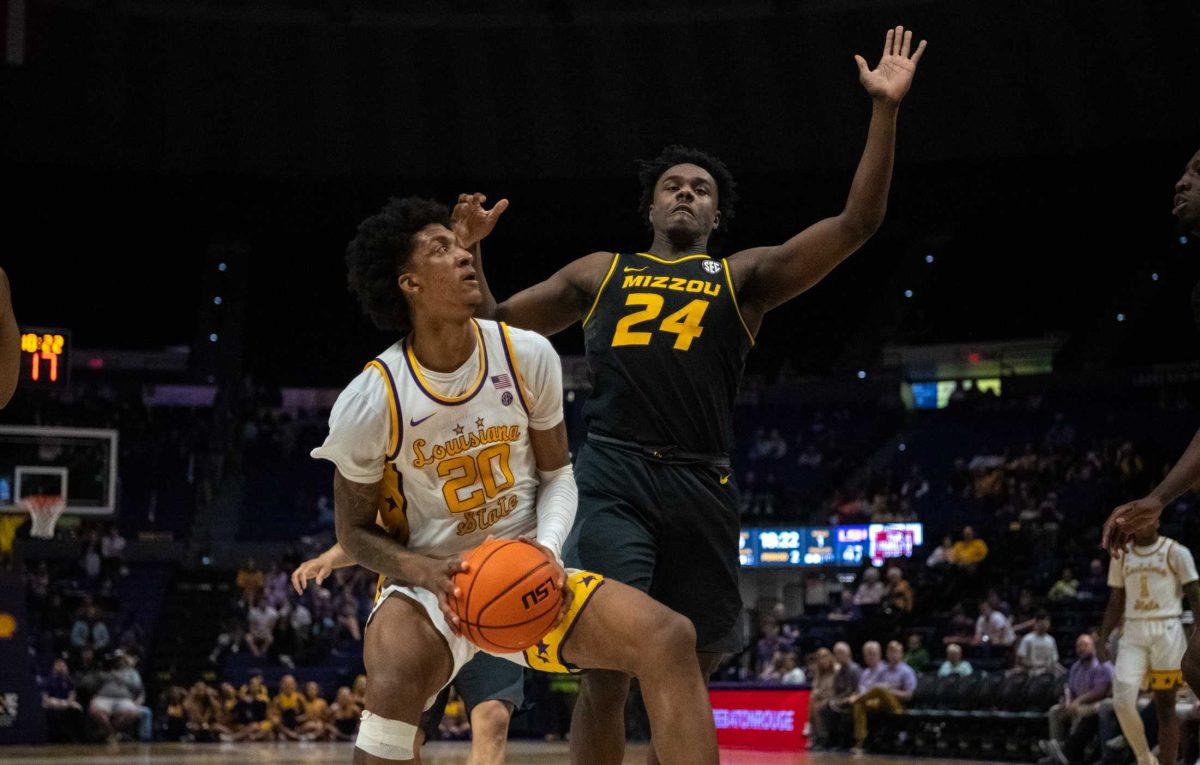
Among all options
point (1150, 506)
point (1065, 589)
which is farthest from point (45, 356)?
point (1150, 506)

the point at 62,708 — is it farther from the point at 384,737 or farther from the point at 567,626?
the point at 567,626

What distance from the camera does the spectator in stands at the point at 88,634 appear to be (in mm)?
20688

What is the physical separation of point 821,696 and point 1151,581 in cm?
682

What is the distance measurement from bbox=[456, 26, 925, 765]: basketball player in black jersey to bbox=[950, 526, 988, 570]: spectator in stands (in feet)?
53.5

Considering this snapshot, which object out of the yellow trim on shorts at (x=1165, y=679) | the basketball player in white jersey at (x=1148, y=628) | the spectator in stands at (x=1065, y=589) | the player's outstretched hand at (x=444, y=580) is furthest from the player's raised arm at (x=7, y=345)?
the spectator in stands at (x=1065, y=589)

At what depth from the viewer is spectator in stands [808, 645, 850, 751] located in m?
16.6

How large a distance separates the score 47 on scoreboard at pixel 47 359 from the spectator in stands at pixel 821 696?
9.09m

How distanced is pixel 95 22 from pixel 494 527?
21.9 metres

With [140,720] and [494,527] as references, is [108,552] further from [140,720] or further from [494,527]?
[494,527]

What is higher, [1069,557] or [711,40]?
[711,40]

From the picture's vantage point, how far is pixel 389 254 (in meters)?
4.70

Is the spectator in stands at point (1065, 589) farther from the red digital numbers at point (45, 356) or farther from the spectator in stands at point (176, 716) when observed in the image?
the red digital numbers at point (45, 356)

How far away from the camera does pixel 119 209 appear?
2852 centimetres

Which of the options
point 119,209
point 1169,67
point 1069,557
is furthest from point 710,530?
point 119,209
